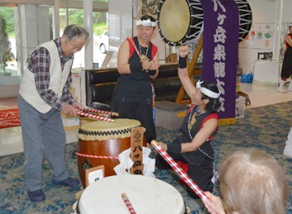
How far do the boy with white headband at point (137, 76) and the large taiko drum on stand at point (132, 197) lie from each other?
1.21 m

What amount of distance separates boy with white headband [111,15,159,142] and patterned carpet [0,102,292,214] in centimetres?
69

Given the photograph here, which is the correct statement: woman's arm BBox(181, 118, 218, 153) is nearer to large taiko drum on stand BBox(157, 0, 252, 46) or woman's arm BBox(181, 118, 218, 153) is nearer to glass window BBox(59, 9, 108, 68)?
large taiko drum on stand BBox(157, 0, 252, 46)

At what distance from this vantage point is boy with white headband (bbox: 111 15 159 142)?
2969 millimetres

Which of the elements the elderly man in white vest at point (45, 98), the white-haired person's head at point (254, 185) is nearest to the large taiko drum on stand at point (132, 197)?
the white-haired person's head at point (254, 185)

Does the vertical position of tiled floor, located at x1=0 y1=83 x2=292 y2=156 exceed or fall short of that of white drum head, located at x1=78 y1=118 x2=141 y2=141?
it falls short

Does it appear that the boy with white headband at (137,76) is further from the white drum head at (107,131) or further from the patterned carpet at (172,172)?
the patterned carpet at (172,172)

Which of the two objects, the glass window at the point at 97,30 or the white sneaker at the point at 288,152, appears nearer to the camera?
the white sneaker at the point at 288,152

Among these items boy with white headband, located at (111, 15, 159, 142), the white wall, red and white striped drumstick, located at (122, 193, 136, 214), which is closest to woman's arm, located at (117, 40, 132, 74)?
boy with white headband, located at (111, 15, 159, 142)

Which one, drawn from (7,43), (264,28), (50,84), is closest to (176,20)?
(50,84)

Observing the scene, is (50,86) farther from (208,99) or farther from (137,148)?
(208,99)

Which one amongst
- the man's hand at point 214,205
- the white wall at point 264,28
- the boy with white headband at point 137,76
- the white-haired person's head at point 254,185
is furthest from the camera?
the white wall at point 264,28

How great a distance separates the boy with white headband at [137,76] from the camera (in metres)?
2.97

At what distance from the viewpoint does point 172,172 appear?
346cm

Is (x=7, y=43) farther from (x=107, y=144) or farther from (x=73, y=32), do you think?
(x=107, y=144)
